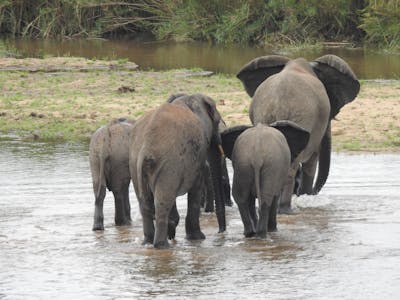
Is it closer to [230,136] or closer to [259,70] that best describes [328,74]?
[259,70]

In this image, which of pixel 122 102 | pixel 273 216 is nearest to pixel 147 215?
pixel 273 216

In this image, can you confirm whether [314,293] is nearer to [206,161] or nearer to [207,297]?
[207,297]

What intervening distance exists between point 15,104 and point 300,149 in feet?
33.7

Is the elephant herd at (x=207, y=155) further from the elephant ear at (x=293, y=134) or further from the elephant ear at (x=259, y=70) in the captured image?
the elephant ear at (x=259, y=70)

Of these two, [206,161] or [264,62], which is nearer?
[206,161]

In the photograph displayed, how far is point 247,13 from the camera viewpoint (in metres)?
39.2

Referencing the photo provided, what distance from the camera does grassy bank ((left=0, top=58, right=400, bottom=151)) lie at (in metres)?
17.5

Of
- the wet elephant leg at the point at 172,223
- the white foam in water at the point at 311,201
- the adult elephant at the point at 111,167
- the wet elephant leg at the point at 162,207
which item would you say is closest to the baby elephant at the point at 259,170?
the wet elephant leg at the point at 172,223

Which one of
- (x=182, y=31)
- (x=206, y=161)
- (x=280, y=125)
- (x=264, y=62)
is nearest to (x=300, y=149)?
(x=280, y=125)

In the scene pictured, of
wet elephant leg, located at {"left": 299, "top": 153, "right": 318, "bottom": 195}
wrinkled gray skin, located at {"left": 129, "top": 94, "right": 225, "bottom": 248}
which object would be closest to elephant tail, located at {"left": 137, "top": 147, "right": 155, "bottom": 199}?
wrinkled gray skin, located at {"left": 129, "top": 94, "right": 225, "bottom": 248}

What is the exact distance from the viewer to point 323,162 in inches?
515

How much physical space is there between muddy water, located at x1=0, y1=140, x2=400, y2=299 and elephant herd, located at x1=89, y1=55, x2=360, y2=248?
224 mm

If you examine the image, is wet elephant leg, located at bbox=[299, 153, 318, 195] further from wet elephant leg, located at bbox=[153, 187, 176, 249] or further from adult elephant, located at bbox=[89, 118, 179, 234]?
wet elephant leg, located at bbox=[153, 187, 176, 249]

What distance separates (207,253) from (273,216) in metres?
0.95
